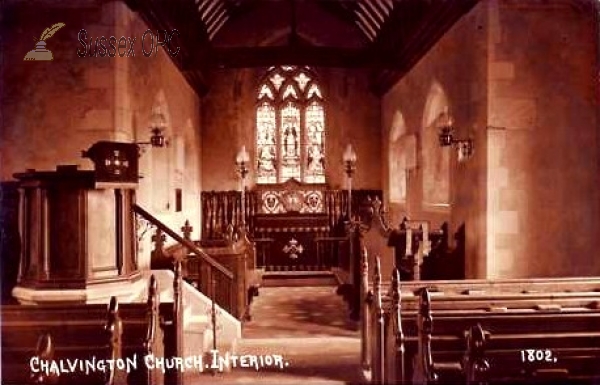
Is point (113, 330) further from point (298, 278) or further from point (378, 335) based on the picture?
point (298, 278)

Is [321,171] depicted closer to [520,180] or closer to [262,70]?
[262,70]

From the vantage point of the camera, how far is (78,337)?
10.9 feet

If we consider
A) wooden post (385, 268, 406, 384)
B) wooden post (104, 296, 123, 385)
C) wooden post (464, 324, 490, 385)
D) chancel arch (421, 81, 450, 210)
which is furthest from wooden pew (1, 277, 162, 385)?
chancel arch (421, 81, 450, 210)

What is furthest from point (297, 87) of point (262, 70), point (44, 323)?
point (44, 323)

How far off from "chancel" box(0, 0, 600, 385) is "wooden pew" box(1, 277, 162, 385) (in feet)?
0.04

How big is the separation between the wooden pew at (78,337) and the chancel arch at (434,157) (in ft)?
15.7

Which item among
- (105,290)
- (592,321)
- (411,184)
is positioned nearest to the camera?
(592,321)

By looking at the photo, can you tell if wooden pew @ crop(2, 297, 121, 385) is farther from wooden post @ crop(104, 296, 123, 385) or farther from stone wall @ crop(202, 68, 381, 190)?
stone wall @ crop(202, 68, 381, 190)

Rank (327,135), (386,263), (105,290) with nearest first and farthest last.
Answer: (105,290)
(386,263)
(327,135)

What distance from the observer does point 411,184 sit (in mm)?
9422

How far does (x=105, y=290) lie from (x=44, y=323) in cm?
88

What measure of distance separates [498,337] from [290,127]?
960cm

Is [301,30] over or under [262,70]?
over

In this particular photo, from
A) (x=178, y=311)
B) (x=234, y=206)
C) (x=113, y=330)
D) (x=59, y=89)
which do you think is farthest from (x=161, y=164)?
(x=113, y=330)
